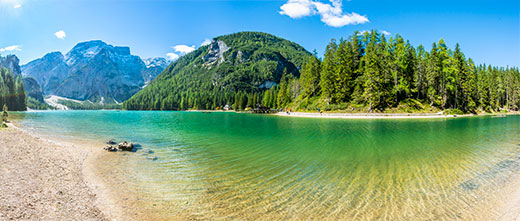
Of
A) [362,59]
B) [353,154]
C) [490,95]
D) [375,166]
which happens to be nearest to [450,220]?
[375,166]

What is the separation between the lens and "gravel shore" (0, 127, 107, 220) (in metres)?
6.29

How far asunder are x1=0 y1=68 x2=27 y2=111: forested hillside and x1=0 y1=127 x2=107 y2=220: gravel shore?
496ft

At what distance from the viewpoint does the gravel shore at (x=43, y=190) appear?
629 centimetres

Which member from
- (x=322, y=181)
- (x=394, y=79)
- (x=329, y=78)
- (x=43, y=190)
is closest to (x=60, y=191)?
(x=43, y=190)

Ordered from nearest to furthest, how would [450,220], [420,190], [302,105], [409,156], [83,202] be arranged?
[450,220], [83,202], [420,190], [409,156], [302,105]

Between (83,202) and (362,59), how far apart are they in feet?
261

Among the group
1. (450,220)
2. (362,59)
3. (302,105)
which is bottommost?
(450,220)

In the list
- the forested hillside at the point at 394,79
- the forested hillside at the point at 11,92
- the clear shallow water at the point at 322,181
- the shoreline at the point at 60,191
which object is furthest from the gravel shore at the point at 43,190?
the forested hillside at the point at 11,92

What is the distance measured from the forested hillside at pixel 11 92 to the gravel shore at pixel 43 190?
151m

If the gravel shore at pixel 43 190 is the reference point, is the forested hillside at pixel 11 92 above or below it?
above

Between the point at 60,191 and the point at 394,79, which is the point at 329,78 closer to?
the point at 394,79

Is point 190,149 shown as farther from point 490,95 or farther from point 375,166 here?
point 490,95

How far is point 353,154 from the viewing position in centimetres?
1529

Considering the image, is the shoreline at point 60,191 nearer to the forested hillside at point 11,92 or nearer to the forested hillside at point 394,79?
the forested hillside at point 394,79
